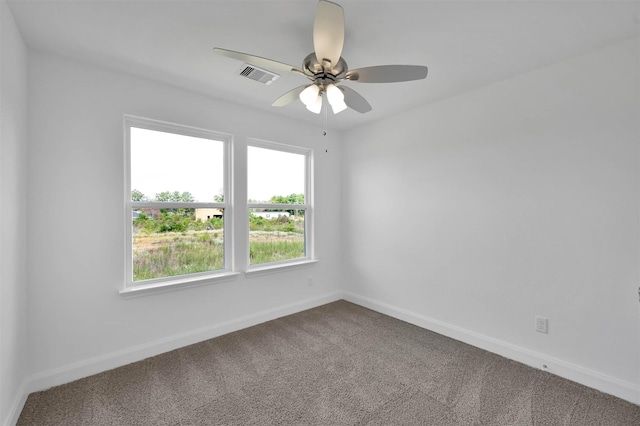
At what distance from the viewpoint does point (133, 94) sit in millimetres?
2520

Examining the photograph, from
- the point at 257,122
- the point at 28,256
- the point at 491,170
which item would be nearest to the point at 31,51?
the point at 28,256

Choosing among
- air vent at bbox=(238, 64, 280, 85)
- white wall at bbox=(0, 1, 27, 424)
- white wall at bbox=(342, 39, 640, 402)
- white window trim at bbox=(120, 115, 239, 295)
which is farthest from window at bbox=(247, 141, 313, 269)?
white wall at bbox=(0, 1, 27, 424)

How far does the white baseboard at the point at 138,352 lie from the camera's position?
2111 mm

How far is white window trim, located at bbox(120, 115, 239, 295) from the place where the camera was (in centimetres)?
257

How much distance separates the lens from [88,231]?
2318 mm

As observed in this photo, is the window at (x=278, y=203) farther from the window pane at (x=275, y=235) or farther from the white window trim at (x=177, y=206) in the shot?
the white window trim at (x=177, y=206)

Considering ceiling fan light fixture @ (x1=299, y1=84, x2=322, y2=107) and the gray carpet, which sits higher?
ceiling fan light fixture @ (x1=299, y1=84, x2=322, y2=107)

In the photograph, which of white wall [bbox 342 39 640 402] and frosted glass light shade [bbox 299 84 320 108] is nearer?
frosted glass light shade [bbox 299 84 320 108]

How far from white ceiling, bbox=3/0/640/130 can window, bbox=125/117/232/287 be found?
62 centimetres

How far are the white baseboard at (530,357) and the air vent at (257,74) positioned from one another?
115 inches

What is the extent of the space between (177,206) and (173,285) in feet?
2.53

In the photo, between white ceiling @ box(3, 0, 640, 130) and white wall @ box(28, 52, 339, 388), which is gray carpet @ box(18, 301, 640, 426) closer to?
white wall @ box(28, 52, 339, 388)

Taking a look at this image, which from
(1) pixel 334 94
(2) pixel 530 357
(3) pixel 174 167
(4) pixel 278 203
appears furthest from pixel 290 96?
(2) pixel 530 357

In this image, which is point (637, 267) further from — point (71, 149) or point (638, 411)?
point (71, 149)
